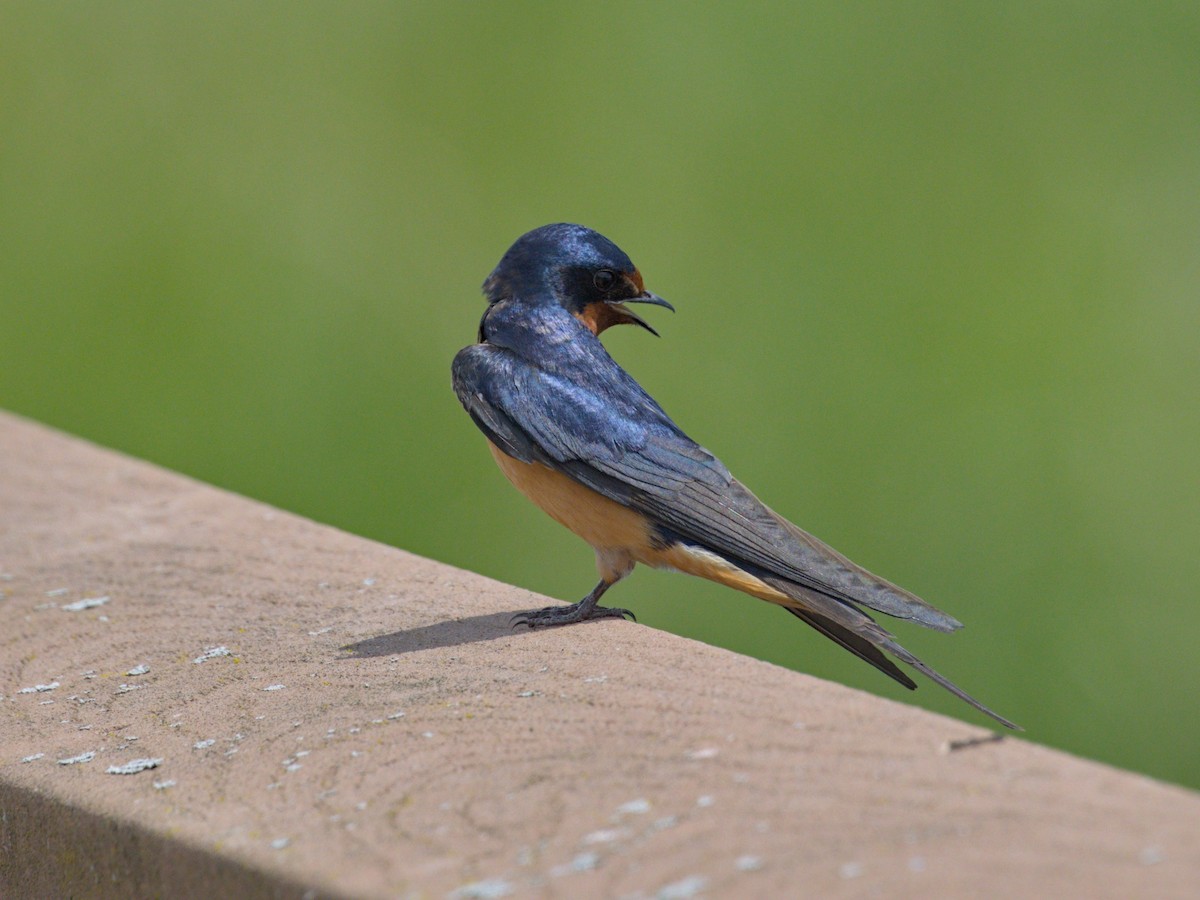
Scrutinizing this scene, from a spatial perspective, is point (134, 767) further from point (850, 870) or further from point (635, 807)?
point (850, 870)

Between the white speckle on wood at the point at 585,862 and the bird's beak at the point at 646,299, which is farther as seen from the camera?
the bird's beak at the point at 646,299

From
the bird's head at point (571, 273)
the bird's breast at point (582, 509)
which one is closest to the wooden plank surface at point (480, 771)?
the bird's breast at point (582, 509)

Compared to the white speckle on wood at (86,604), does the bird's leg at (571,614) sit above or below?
above

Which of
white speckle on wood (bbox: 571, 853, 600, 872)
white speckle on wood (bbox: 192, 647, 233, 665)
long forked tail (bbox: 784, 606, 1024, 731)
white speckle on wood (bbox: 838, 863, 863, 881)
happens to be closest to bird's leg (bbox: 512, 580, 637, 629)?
long forked tail (bbox: 784, 606, 1024, 731)

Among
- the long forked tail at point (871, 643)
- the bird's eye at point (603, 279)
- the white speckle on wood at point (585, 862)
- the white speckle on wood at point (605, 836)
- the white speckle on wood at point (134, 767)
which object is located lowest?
the white speckle on wood at point (134, 767)

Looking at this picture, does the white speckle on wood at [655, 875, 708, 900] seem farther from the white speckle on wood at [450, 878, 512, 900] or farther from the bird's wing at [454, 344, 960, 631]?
the bird's wing at [454, 344, 960, 631]

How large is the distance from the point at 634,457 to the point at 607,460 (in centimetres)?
4

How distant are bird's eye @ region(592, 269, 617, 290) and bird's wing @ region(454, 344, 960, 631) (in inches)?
6.2

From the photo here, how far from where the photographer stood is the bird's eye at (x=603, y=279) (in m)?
Result: 2.39

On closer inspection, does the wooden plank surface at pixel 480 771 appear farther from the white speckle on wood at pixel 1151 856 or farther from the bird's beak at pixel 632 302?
the bird's beak at pixel 632 302

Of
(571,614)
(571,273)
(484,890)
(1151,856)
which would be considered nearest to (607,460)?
(571,614)

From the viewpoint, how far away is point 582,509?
7.41ft

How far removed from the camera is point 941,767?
1408mm

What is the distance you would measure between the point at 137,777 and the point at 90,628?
684mm
